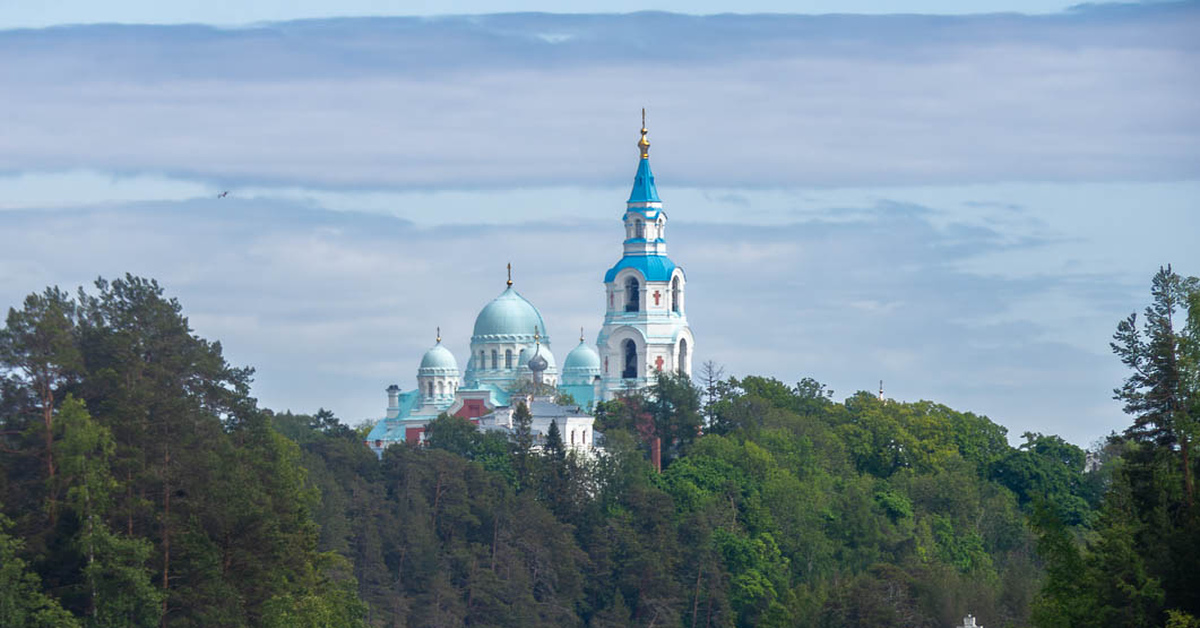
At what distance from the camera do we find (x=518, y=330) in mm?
145000

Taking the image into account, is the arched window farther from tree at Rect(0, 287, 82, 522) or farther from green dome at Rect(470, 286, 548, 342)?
tree at Rect(0, 287, 82, 522)

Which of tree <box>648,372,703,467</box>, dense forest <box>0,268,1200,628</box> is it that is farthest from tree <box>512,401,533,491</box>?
tree <box>648,372,703,467</box>

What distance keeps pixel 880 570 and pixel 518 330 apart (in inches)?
2116

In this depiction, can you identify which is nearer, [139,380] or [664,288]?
[139,380]

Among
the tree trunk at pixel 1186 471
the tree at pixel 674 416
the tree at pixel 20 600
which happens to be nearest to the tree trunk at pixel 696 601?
the tree at pixel 674 416

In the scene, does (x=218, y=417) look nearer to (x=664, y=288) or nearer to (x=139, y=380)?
(x=139, y=380)

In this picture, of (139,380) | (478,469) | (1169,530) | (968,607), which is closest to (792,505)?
(478,469)

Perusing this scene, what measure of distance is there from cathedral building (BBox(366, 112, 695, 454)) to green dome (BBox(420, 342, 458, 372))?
654 millimetres

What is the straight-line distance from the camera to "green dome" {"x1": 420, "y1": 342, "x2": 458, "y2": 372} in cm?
14738

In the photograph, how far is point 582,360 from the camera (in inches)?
5615

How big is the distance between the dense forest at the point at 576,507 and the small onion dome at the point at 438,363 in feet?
75.0

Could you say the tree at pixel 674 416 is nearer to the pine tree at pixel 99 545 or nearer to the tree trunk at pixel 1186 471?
the pine tree at pixel 99 545

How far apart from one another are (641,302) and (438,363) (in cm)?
1336

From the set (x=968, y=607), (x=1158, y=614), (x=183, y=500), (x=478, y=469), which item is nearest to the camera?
(x=1158, y=614)
